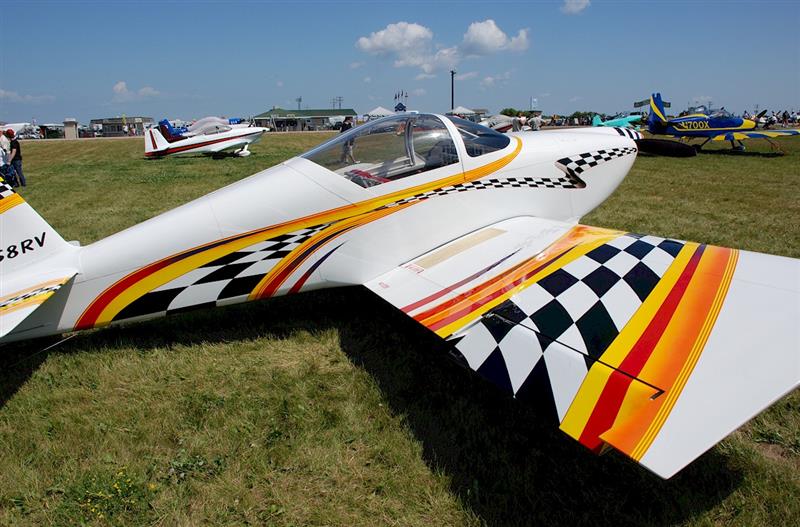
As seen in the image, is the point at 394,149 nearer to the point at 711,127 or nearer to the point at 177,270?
the point at 177,270

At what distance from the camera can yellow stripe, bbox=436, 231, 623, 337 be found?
8.99 ft

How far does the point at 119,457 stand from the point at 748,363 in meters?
3.34

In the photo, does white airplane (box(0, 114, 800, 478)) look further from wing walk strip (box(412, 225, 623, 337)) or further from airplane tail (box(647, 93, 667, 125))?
airplane tail (box(647, 93, 667, 125))

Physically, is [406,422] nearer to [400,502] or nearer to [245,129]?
[400,502]

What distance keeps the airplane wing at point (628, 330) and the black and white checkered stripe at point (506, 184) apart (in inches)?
24.8

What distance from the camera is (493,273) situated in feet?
10.7

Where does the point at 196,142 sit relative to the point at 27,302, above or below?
above

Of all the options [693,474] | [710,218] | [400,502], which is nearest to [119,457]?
[400,502]

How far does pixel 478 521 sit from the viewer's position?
220 centimetres

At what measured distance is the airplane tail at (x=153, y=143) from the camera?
21.5 m

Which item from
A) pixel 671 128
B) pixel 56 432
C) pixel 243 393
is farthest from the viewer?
pixel 671 128

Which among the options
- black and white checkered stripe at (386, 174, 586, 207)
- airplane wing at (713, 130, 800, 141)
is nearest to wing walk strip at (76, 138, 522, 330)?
black and white checkered stripe at (386, 174, 586, 207)

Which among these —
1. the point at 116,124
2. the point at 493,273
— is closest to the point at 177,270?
the point at 493,273

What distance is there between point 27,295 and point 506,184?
378 cm
